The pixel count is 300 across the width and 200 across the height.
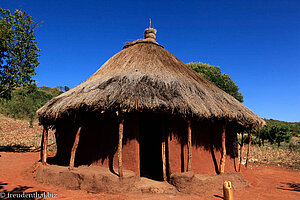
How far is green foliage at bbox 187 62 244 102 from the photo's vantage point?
21828mm

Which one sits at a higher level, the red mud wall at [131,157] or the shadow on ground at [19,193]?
the red mud wall at [131,157]

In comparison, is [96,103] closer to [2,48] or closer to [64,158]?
[64,158]

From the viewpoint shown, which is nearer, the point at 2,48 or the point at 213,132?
the point at 213,132

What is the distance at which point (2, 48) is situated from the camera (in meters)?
10.7

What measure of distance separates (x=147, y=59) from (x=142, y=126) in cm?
263

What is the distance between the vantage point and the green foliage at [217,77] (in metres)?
21.8

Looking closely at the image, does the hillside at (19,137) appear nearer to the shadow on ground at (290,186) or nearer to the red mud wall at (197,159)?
the red mud wall at (197,159)

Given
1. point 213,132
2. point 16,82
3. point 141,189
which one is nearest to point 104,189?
point 141,189

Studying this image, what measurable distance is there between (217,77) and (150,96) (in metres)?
18.0

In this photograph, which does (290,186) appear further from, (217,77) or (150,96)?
(217,77)

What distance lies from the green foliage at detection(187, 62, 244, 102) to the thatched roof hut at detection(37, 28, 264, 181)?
1447cm

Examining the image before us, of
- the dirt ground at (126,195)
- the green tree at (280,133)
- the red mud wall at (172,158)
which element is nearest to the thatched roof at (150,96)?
the red mud wall at (172,158)

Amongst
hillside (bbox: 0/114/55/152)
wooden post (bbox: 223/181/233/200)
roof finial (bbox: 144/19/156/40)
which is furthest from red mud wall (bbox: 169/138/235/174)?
hillside (bbox: 0/114/55/152)

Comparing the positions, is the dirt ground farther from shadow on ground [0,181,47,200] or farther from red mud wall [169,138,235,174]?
red mud wall [169,138,235,174]
